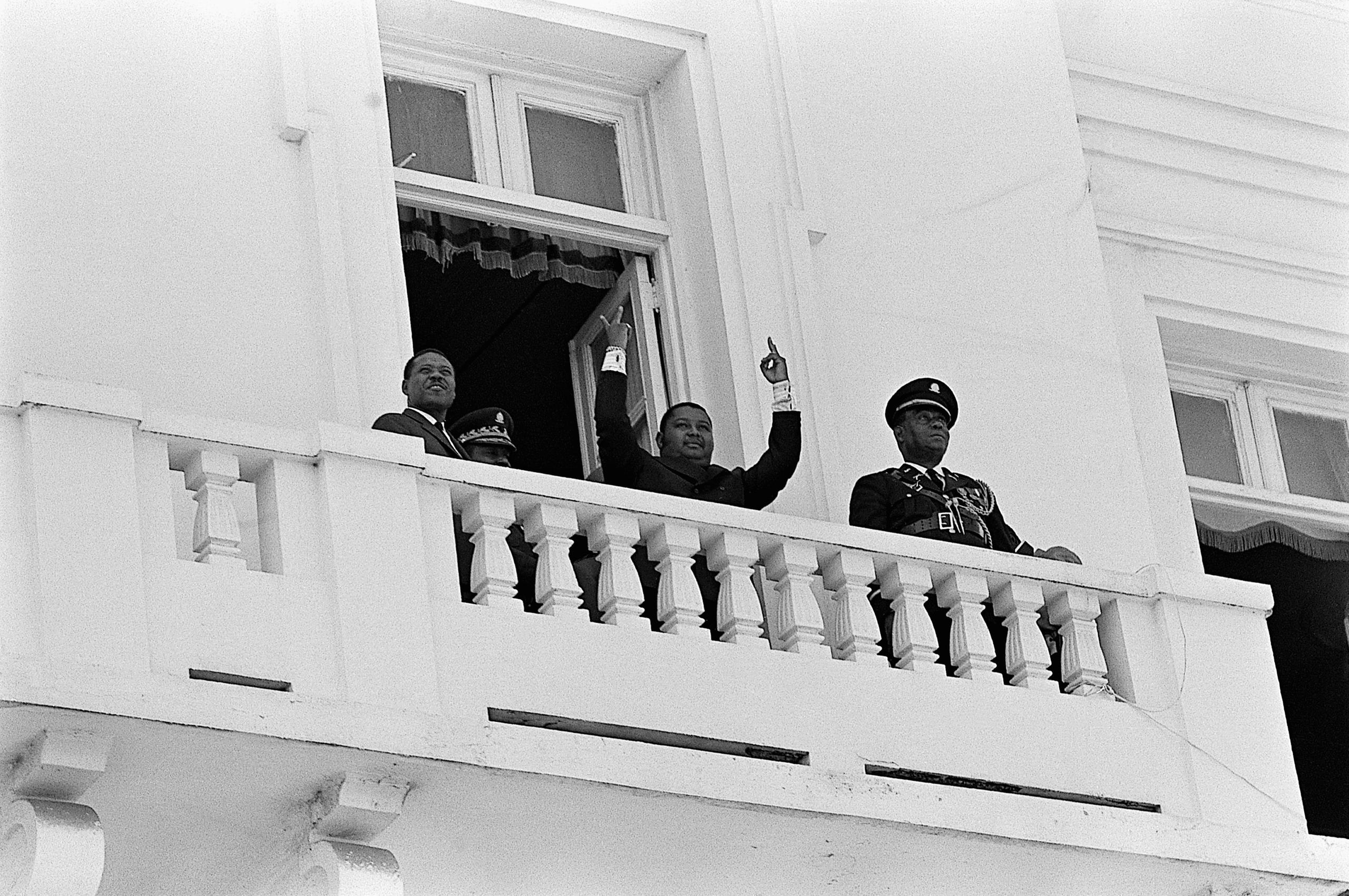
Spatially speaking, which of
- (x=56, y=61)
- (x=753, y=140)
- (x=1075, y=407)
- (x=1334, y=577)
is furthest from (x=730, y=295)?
(x=1334, y=577)

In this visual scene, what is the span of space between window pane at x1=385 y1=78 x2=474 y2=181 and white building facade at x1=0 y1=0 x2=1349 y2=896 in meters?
0.02

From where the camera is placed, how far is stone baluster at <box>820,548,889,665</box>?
8.72m

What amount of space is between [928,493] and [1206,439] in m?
3.04

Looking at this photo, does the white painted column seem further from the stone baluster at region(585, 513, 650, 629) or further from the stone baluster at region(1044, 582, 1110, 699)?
the stone baluster at region(1044, 582, 1110, 699)

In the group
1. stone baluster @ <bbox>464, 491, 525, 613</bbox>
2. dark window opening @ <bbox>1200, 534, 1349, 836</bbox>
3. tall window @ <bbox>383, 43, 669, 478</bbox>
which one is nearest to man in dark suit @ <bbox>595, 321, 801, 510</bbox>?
stone baluster @ <bbox>464, 491, 525, 613</bbox>

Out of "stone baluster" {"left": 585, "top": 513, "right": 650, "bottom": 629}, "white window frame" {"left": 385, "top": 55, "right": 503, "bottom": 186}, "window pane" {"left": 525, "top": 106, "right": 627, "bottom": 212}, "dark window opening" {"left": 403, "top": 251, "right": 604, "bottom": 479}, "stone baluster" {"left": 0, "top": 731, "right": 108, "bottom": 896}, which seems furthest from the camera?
"dark window opening" {"left": 403, "top": 251, "right": 604, "bottom": 479}

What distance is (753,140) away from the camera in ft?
35.8

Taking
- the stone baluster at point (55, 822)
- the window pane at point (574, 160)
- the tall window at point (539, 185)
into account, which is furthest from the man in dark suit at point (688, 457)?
the stone baluster at point (55, 822)

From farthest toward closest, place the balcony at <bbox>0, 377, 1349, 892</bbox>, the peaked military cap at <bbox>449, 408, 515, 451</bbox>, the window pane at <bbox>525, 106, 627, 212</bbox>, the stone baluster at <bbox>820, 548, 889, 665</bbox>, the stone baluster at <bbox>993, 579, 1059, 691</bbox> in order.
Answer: the window pane at <bbox>525, 106, 627, 212</bbox>
the peaked military cap at <bbox>449, 408, 515, 451</bbox>
the stone baluster at <bbox>993, 579, 1059, 691</bbox>
the stone baluster at <bbox>820, 548, 889, 665</bbox>
the balcony at <bbox>0, 377, 1349, 892</bbox>

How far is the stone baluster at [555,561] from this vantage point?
27.0 feet

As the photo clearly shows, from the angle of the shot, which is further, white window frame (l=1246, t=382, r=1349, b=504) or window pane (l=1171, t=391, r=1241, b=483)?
white window frame (l=1246, t=382, r=1349, b=504)

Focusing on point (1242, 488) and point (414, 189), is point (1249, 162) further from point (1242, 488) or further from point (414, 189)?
point (414, 189)

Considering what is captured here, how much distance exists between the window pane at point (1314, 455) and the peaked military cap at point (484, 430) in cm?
449

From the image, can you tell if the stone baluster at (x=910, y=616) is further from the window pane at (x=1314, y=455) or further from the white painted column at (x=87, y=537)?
the window pane at (x=1314, y=455)
